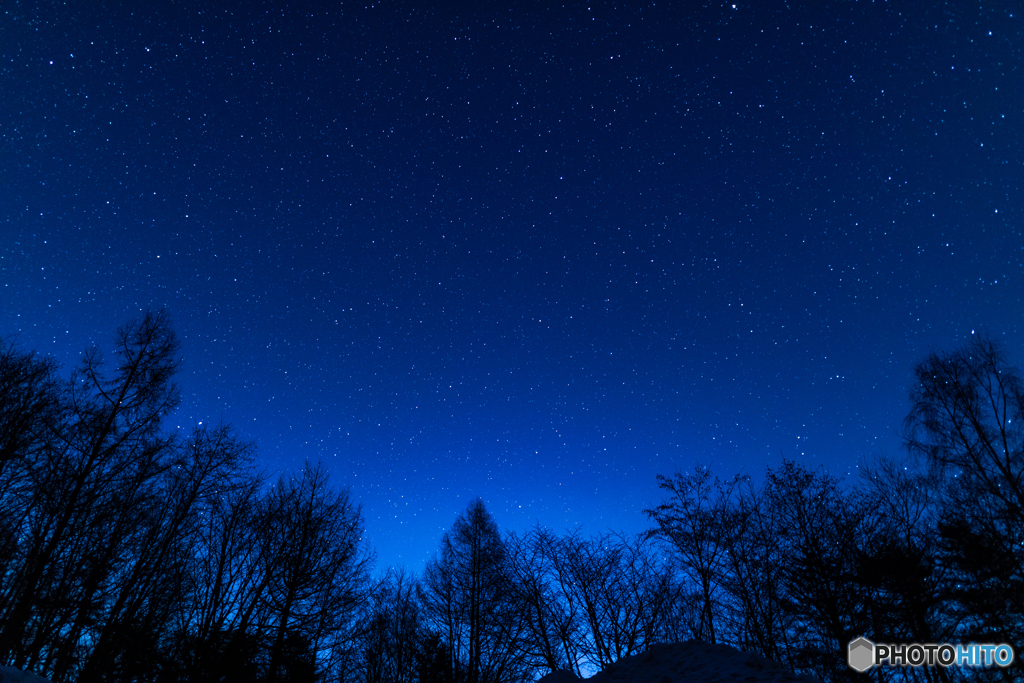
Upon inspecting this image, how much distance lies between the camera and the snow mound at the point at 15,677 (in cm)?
673

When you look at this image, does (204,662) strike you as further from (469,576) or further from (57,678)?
(469,576)

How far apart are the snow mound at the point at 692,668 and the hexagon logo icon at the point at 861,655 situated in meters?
8.26

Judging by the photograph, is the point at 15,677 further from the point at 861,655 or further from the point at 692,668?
the point at 861,655

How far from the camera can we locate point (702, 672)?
993 centimetres

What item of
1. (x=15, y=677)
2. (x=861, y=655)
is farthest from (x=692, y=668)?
(x=15, y=677)

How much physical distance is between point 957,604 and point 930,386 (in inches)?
340

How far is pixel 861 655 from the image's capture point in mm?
16000

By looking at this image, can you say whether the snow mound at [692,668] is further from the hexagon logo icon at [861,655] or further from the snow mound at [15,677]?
the snow mound at [15,677]

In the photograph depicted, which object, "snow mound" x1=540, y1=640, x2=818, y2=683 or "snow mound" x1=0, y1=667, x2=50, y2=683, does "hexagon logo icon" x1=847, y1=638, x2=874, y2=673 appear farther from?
"snow mound" x1=0, y1=667, x2=50, y2=683

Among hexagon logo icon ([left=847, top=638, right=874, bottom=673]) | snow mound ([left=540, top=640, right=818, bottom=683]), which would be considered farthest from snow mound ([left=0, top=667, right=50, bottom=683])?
hexagon logo icon ([left=847, top=638, right=874, bottom=673])

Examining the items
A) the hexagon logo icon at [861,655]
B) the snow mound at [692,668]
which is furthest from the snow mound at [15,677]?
the hexagon logo icon at [861,655]

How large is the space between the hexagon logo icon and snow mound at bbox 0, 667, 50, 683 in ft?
69.9

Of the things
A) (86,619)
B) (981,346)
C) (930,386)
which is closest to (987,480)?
(930,386)

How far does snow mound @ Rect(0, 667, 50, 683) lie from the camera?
6.73 m
